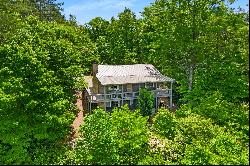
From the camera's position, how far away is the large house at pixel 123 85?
156 ft

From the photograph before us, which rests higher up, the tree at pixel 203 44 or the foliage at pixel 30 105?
the tree at pixel 203 44

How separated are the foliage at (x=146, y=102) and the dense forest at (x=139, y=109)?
5139mm

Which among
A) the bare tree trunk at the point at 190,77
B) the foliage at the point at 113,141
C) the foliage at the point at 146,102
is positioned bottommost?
the foliage at the point at 113,141

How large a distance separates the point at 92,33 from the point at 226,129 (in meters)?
52.0

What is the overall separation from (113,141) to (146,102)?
20.4 meters

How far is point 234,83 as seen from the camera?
4191cm

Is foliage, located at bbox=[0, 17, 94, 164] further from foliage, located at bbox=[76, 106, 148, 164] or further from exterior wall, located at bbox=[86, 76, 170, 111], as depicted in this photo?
exterior wall, located at bbox=[86, 76, 170, 111]

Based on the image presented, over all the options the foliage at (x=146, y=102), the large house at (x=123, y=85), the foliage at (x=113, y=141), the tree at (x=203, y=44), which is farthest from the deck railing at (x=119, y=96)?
the foliage at (x=113, y=141)

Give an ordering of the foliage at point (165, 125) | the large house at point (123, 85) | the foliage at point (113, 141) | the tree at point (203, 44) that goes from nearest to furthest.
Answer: the foliage at point (113, 141) < the foliage at point (165, 125) < the tree at point (203, 44) < the large house at point (123, 85)

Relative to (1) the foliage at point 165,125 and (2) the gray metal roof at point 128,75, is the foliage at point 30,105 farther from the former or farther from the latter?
(2) the gray metal roof at point 128,75

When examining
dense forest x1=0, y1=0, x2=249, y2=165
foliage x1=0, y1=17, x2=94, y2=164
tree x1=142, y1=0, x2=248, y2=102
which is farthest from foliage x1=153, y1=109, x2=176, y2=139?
tree x1=142, y1=0, x2=248, y2=102

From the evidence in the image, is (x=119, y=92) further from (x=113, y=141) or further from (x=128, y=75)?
(x=113, y=141)

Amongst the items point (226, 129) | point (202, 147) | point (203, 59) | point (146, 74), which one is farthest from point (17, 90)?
point (203, 59)

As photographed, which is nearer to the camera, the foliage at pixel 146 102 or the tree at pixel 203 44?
the tree at pixel 203 44
